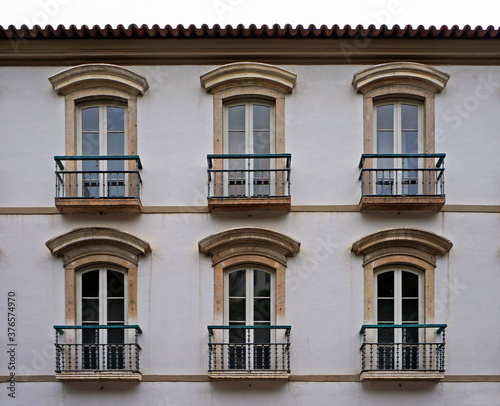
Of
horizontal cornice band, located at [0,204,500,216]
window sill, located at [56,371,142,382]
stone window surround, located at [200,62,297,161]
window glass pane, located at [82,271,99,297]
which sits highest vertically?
stone window surround, located at [200,62,297,161]

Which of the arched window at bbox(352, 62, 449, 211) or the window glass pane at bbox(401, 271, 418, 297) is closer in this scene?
the arched window at bbox(352, 62, 449, 211)

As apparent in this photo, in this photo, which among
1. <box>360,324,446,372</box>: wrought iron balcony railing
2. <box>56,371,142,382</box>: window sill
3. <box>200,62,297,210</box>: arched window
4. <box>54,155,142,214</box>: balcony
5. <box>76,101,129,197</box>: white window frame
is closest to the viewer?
<box>56,371,142,382</box>: window sill

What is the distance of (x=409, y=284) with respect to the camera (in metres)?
13.0

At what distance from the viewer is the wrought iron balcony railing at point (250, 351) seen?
12.5 meters

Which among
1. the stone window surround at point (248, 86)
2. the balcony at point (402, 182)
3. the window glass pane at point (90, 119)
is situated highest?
the stone window surround at point (248, 86)

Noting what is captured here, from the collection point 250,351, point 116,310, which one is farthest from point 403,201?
point 116,310

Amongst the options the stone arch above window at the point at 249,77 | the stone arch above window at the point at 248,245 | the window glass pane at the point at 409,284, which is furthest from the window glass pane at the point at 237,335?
the stone arch above window at the point at 249,77

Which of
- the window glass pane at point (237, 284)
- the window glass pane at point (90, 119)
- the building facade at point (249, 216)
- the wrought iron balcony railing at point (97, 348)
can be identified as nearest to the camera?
the wrought iron balcony railing at point (97, 348)

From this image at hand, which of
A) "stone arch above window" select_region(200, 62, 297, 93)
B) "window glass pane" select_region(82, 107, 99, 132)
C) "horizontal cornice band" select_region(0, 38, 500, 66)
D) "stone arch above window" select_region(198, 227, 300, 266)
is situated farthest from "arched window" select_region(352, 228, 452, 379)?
"window glass pane" select_region(82, 107, 99, 132)

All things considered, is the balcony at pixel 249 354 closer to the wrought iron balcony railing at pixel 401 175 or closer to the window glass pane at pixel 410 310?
the window glass pane at pixel 410 310

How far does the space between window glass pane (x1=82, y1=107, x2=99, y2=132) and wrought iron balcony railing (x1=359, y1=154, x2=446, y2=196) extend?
17.5 ft

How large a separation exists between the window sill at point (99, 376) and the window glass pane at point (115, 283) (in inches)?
60.2

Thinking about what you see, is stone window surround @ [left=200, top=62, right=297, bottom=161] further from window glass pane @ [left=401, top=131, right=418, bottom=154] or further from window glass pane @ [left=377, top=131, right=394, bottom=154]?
window glass pane @ [left=401, top=131, right=418, bottom=154]

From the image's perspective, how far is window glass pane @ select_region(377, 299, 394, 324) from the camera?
42.2 ft
